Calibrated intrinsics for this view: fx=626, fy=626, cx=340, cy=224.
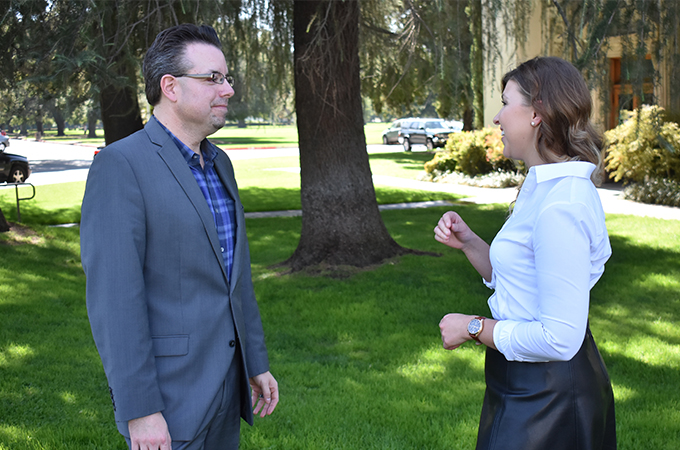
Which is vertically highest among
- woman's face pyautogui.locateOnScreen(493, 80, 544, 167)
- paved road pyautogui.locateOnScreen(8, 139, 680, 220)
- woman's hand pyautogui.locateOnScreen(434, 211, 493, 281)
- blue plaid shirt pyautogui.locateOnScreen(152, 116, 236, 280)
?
woman's face pyautogui.locateOnScreen(493, 80, 544, 167)

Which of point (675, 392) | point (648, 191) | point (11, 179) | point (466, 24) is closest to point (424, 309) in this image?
point (675, 392)

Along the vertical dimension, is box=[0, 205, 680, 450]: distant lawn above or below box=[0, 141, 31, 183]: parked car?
below

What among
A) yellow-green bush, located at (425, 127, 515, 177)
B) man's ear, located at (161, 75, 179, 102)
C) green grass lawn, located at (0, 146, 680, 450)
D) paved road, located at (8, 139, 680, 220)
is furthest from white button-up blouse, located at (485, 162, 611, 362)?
yellow-green bush, located at (425, 127, 515, 177)

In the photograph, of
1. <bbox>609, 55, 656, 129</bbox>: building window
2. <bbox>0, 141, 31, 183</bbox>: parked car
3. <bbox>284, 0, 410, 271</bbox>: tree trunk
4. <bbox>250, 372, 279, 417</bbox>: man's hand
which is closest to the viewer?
<bbox>250, 372, 279, 417</bbox>: man's hand

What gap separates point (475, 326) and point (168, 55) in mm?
1303

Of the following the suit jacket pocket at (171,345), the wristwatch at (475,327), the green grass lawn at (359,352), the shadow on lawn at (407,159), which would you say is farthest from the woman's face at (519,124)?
the shadow on lawn at (407,159)

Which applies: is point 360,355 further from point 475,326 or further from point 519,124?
point 519,124

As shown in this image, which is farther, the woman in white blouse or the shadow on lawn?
the shadow on lawn

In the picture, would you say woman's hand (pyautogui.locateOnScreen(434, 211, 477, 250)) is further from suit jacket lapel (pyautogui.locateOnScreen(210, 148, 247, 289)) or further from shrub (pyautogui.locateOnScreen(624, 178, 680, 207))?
shrub (pyautogui.locateOnScreen(624, 178, 680, 207))

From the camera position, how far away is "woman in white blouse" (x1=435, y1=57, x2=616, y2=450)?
5.53 ft

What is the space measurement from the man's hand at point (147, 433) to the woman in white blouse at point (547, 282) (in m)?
0.92

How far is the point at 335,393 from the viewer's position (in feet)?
14.5

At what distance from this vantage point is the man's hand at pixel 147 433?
1.84 m

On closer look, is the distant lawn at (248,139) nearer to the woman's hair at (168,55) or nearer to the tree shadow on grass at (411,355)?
the tree shadow on grass at (411,355)
